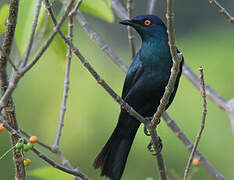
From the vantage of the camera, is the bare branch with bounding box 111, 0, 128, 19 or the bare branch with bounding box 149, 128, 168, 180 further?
the bare branch with bounding box 111, 0, 128, 19

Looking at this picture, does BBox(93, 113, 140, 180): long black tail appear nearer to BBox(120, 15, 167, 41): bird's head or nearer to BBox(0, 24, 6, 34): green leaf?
BBox(120, 15, 167, 41): bird's head

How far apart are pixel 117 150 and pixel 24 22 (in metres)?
1.83

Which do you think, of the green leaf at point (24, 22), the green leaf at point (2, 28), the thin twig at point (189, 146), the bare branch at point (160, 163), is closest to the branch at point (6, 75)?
the green leaf at point (24, 22)

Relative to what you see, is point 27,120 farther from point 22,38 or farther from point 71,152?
point 22,38

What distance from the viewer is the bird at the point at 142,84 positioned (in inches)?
161

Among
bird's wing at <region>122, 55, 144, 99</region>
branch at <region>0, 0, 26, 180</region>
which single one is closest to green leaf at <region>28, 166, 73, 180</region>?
branch at <region>0, 0, 26, 180</region>

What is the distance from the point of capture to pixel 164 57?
13.7 ft

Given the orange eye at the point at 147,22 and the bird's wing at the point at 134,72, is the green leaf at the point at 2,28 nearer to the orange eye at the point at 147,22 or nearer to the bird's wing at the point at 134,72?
the bird's wing at the point at 134,72

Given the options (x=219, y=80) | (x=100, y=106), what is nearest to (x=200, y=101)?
(x=219, y=80)

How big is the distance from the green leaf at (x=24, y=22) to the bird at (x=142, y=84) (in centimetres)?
131

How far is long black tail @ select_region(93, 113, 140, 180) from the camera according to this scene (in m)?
4.01

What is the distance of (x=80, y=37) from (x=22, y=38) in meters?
6.48

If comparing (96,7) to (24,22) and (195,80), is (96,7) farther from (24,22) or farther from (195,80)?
(195,80)

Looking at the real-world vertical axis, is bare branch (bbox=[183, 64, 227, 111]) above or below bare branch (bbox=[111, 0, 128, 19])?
below
